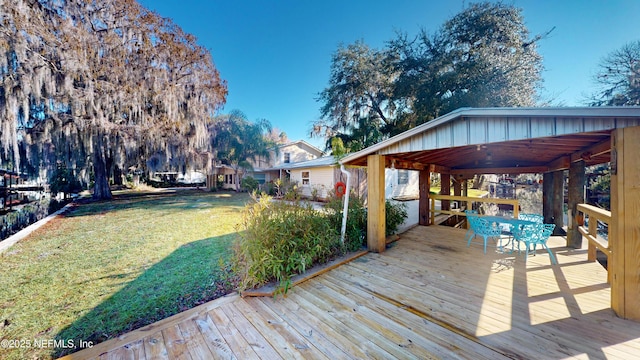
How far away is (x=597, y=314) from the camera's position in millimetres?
2486

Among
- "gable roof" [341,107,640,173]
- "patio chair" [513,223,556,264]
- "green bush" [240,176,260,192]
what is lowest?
"patio chair" [513,223,556,264]

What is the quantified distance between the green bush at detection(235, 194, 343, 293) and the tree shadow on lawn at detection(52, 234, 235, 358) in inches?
18.7

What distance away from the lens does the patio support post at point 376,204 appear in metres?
4.54

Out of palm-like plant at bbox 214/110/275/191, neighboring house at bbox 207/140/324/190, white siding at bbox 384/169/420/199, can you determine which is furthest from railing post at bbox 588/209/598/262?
palm-like plant at bbox 214/110/275/191

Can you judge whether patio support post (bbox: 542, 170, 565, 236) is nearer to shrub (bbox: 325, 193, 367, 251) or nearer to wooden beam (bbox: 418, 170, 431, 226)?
wooden beam (bbox: 418, 170, 431, 226)

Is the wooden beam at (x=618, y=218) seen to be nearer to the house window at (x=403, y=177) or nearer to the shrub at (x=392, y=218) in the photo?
the shrub at (x=392, y=218)

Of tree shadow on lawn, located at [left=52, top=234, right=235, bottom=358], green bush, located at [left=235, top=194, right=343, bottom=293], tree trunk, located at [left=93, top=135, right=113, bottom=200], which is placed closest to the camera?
tree shadow on lawn, located at [left=52, top=234, right=235, bottom=358]

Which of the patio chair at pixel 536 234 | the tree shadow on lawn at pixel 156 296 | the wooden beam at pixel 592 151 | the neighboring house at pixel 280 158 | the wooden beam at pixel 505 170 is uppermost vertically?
the neighboring house at pixel 280 158

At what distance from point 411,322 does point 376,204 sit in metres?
2.40

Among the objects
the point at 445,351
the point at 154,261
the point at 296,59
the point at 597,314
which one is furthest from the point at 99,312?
the point at 296,59

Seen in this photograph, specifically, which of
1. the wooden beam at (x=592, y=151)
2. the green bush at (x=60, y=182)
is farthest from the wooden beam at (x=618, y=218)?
the green bush at (x=60, y=182)

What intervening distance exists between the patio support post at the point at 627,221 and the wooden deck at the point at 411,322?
0.74ft

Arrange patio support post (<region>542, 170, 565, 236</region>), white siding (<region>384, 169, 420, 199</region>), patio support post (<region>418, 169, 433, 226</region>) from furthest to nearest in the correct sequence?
white siding (<region>384, 169, 420, 199</region>), patio support post (<region>418, 169, 433, 226</region>), patio support post (<region>542, 170, 565, 236</region>)

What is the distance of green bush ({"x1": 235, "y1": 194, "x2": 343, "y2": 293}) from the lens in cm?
326
